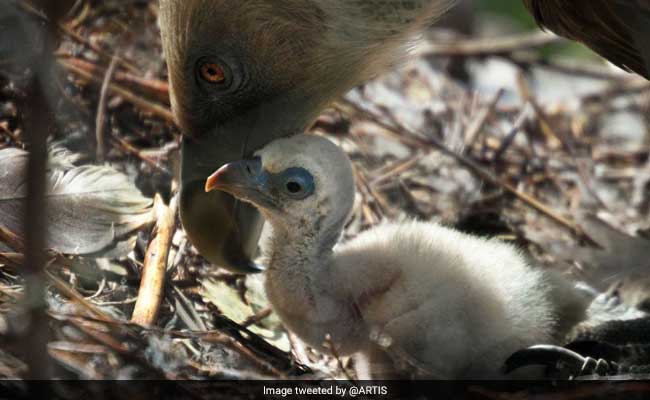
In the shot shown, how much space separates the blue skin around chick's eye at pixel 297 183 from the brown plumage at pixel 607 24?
966mm

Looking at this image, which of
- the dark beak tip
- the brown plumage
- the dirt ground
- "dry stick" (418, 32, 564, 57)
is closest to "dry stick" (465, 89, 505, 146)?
the dirt ground

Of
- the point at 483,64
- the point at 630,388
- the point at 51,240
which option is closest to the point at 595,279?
the point at 630,388

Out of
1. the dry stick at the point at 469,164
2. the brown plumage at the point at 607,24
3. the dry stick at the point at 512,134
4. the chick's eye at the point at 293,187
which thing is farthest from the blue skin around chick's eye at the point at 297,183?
the dry stick at the point at 512,134

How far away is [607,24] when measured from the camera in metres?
2.76

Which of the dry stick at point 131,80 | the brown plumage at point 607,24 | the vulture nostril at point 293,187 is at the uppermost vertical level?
the brown plumage at point 607,24

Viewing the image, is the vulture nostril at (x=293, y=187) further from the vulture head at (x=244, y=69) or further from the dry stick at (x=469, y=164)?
the dry stick at (x=469, y=164)

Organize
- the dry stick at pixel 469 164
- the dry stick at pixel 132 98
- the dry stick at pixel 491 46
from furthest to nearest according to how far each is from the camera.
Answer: the dry stick at pixel 491 46 → the dry stick at pixel 469 164 → the dry stick at pixel 132 98

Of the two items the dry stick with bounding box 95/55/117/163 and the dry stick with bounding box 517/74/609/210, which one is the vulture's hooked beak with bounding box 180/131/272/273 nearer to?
the dry stick with bounding box 95/55/117/163

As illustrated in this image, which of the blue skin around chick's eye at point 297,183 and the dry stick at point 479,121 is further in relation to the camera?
the dry stick at point 479,121

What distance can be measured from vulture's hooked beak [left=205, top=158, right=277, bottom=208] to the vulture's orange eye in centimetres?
26

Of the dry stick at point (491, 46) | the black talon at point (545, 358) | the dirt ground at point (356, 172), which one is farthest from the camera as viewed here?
the dry stick at point (491, 46)

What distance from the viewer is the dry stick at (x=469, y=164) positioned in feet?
11.9

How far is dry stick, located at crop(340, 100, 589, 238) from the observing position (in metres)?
3.63

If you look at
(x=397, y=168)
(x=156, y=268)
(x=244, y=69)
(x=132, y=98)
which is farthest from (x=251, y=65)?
(x=397, y=168)
